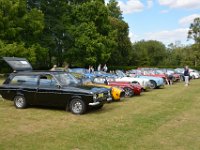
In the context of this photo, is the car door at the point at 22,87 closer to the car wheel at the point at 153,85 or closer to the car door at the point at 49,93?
the car door at the point at 49,93

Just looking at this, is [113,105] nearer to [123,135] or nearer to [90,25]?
[123,135]

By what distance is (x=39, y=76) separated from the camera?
44.8 ft

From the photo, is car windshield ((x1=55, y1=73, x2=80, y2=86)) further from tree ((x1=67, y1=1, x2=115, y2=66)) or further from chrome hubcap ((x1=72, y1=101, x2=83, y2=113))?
tree ((x1=67, y1=1, x2=115, y2=66))

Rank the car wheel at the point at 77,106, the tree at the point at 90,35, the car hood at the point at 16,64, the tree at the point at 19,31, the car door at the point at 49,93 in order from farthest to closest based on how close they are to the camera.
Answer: the tree at the point at 90,35 → the tree at the point at 19,31 → the car hood at the point at 16,64 → the car door at the point at 49,93 → the car wheel at the point at 77,106

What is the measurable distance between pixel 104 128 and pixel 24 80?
530cm

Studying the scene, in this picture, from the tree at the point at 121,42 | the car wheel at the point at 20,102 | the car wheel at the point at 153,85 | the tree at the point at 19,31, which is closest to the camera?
the car wheel at the point at 20,102

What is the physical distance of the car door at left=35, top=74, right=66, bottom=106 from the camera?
1298cm

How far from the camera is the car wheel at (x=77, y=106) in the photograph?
41.0 feet

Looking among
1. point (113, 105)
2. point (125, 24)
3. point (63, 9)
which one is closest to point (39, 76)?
point (113, 105)

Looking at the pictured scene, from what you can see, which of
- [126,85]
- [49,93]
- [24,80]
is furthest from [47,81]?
[126,85]

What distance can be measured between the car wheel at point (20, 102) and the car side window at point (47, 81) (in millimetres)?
1125

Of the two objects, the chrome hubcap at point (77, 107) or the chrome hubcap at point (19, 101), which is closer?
the chrome hubcap at point (77, 107)

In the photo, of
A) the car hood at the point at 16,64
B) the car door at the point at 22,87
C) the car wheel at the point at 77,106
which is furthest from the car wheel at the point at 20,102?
the car wheel at the point at 77,106

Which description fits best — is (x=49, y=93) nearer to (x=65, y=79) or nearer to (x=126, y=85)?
(x=65, y=79)
